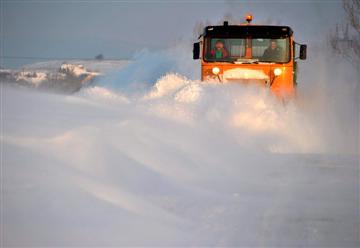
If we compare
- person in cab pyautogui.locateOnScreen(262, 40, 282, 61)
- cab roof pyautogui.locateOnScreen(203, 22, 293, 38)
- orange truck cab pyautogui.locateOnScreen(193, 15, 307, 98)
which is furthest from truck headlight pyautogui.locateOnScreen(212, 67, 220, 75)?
person in cab pyautogui.locateOnScreen(262, 40, 282, 61)

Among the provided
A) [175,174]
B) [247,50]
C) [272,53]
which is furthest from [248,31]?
[175,174]

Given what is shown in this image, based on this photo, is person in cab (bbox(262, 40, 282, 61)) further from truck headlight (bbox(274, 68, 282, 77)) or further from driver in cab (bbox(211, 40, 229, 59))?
driver in cab (bbox(211, 40, 229, 59))

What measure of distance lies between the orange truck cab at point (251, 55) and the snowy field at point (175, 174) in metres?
0.96

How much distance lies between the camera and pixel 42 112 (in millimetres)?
6836

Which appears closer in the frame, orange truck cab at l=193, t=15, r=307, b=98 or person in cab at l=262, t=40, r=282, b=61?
orange truck cab at l=193, t=15, r=307, b=98

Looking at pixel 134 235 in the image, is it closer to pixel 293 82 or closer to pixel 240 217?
pixel 240 217

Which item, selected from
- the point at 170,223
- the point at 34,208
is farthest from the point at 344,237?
the point at 34,208

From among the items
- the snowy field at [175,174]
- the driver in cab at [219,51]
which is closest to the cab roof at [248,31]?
the driver in cab at [219,51]

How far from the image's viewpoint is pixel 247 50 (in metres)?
11.2

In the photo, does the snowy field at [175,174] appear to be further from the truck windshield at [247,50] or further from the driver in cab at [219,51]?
the driver in cab at [219,51]

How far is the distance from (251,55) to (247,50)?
135 mm

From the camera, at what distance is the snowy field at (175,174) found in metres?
4.29

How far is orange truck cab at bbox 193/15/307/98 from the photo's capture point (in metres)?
10.9

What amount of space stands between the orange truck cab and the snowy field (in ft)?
3.15
